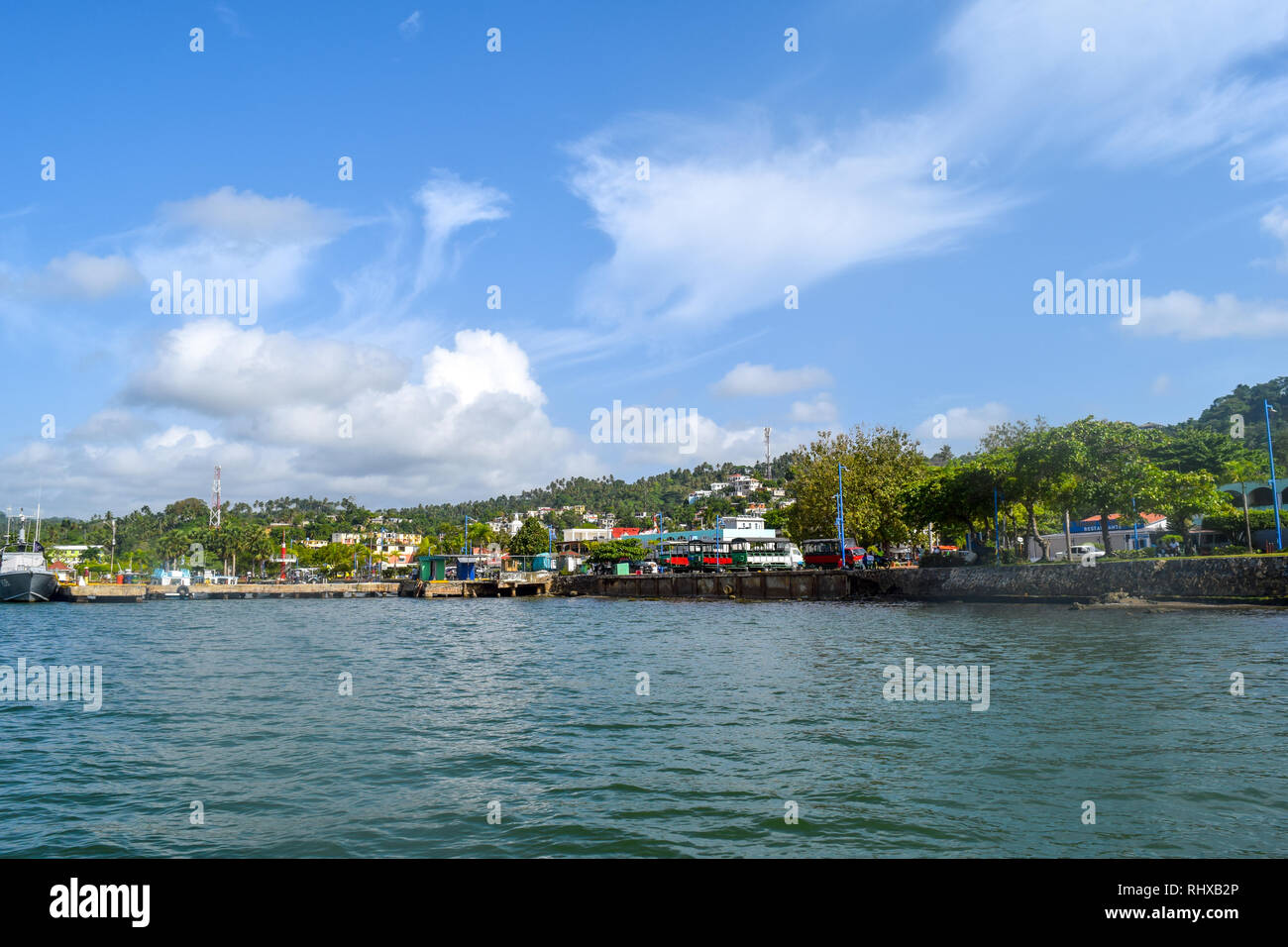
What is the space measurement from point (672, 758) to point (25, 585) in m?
111

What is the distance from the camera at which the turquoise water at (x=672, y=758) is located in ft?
30.9

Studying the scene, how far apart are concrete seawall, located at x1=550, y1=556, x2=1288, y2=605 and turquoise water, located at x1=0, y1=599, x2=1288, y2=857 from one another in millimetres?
13767

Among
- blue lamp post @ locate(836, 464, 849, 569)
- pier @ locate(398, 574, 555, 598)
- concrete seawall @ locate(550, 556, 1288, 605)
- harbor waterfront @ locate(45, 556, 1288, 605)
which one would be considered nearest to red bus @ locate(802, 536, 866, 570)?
blue lamp post @ locate(836, 464, 849, 569)

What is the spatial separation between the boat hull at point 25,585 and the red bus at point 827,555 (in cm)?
8944

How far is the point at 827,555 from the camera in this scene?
259ft

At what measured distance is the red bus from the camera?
7706cm

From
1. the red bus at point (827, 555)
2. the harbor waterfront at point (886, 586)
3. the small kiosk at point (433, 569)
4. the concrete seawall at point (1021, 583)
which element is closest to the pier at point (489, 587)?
the harbor waterfront at point (886, 586)

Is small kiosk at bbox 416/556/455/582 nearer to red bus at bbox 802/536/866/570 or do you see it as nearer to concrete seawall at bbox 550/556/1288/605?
concrete seawall at bbox 550/556/1288/605

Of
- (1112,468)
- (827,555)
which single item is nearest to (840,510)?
(827,555)

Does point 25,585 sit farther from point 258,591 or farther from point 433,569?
point 433,569

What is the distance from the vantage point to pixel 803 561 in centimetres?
8244

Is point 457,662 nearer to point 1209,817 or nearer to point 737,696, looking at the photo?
point 737,696
